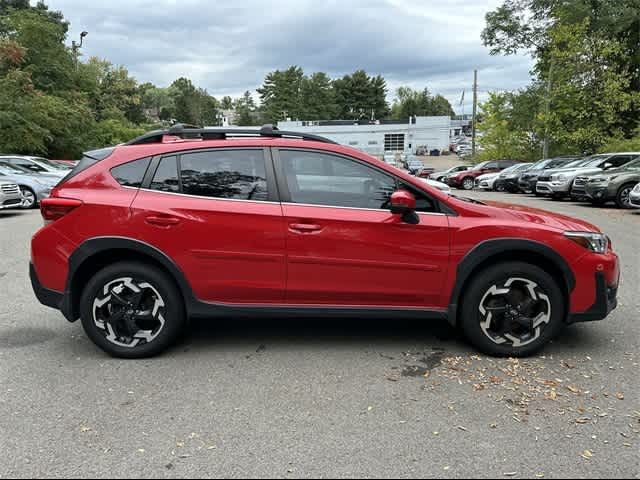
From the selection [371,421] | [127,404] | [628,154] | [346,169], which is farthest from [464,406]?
[628,154]

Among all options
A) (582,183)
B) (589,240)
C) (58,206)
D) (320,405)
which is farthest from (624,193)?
(58,206)

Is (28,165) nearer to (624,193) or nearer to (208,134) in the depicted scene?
(208,134)

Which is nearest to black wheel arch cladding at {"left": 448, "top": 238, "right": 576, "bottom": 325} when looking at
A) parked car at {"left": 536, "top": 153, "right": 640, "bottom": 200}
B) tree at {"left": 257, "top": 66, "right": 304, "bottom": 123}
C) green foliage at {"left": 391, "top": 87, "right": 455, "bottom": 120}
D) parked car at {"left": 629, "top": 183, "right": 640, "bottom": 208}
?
parked car at {"left": 629, "top": 183, "right": 640, "bottom": 208}

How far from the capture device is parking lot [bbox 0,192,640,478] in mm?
2686

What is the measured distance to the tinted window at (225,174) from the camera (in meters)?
4.02

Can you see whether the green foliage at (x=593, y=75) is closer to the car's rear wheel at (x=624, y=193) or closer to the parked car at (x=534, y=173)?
the parked car at (x=534, y=173)

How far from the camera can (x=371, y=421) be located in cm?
308

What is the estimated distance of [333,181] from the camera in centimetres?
400

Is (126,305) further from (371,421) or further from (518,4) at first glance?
(518,4)

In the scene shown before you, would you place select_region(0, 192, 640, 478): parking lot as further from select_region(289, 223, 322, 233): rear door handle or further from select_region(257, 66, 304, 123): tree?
select_region(257, 66, 304, 123): tree

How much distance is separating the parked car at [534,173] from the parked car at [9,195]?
1798 cm

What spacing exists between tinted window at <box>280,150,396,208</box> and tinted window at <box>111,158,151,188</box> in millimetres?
1122

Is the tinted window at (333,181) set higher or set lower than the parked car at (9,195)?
higher

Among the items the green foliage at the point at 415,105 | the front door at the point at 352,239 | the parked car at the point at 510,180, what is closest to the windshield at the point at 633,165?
the parked car at the point at 510,180
